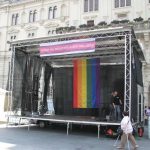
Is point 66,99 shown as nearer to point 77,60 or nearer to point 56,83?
point 56,83

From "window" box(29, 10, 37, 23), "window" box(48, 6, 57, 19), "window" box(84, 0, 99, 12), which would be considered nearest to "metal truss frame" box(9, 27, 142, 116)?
"window" box(84, 0, 99, 12)

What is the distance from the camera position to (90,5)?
116ft

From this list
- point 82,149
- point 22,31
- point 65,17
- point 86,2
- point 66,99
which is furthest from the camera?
point 22,31

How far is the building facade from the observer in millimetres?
29328

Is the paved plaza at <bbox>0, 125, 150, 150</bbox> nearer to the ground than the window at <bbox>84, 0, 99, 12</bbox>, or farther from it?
nearer to the ground

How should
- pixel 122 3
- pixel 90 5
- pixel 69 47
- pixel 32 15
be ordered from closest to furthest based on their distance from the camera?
pixel 69 47 → pixel 122 3 → pixel 90 5 → pixel 32 15

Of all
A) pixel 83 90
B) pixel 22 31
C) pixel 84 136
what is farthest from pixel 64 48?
pixel 22 31

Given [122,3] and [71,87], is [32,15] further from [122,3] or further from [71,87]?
[71,87]

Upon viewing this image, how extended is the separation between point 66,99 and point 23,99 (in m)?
3.91

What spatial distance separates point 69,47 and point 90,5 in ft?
66.6

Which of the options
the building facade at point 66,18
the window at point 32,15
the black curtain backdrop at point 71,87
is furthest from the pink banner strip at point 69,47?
the window at point 32,15

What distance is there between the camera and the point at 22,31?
4209 cm

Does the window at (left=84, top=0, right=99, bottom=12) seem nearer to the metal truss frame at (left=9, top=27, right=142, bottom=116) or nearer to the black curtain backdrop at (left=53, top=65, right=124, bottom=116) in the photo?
the black curtain backdrop at (left=53, top=65, right=124, bottom=116)

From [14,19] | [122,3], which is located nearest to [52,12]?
[14,19]
